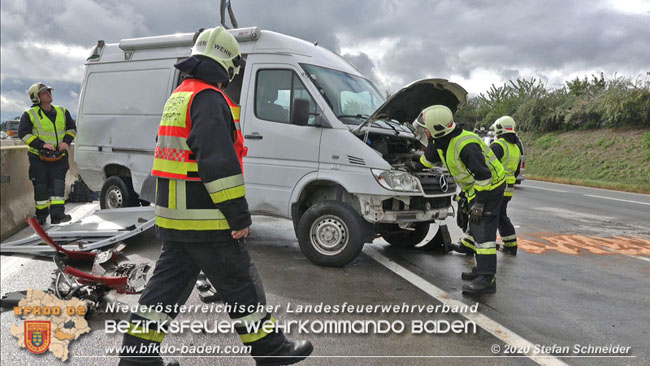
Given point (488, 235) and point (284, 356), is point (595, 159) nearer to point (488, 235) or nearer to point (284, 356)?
point (488, 235)

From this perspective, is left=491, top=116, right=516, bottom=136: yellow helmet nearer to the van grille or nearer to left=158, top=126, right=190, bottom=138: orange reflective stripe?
the van grille

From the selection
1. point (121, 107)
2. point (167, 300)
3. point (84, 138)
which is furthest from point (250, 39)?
point (167, 300)

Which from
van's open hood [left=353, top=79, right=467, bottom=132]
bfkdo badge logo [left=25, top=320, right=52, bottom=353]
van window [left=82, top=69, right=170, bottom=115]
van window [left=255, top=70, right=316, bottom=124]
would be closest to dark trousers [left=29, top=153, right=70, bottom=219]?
van window [left=82, top=69, right=170, bottom=115]

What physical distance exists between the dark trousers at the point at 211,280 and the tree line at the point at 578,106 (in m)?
17.3

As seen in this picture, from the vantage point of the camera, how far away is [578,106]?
84.8 ft

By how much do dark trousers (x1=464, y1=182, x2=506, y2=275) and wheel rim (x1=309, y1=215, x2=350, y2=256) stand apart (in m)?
1.32

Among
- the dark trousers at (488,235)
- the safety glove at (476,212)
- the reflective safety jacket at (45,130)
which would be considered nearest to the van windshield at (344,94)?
the safety glove at (476,212)

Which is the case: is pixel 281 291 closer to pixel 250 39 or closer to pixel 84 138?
pixel 250 39

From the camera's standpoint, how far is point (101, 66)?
24.0 ft

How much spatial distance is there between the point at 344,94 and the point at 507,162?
263 centimetres

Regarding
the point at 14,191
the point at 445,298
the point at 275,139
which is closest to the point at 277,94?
the point at 275,139

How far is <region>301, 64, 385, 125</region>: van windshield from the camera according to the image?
5253mm

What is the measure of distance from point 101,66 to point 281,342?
633cm

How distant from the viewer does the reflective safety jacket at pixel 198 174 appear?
238 cm
